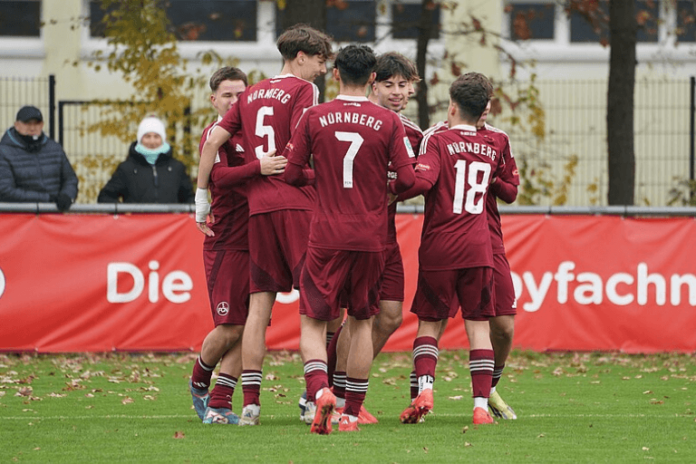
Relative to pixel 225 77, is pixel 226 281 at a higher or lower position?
lower

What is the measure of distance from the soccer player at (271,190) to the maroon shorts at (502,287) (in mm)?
1292

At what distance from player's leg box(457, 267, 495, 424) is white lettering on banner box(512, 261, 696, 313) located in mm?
4678

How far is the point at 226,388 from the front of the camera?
7684 millimetres

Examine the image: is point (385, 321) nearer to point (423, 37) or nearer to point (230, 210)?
point (230, 210)

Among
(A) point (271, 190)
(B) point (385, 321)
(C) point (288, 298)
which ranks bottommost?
(C) point (288, 298)

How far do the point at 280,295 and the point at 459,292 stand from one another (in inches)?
183

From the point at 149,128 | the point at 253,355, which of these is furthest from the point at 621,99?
the point at 253,355

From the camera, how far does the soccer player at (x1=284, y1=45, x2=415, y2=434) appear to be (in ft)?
22.5

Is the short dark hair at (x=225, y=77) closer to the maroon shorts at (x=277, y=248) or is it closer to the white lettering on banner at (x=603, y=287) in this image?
the maroon shorts at (x=277, y=248)

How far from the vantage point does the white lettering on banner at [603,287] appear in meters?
12.2

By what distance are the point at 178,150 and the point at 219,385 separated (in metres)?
8.46

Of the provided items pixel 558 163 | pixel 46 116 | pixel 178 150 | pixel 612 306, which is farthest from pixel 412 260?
pixel 558 163

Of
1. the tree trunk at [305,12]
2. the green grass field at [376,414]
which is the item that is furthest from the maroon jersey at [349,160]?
the tree trunk at [305,12]

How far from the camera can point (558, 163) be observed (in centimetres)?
1911
